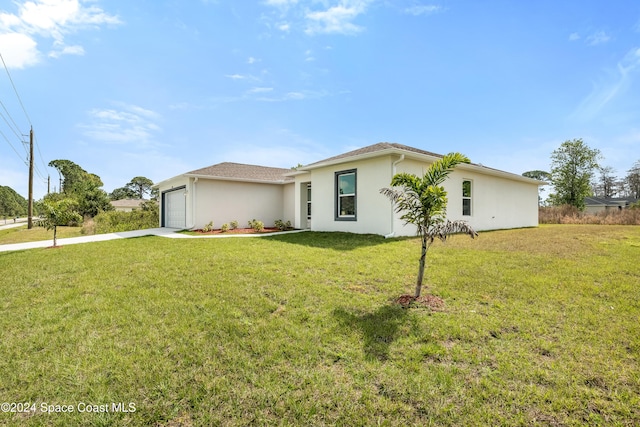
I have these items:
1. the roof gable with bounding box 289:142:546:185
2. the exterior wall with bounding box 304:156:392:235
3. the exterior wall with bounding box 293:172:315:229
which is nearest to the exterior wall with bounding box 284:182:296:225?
the exterior wall with bounding box 293:172:315:229

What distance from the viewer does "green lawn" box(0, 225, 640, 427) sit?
215cm

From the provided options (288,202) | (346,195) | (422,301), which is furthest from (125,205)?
(422,301)

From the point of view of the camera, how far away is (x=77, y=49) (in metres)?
11.5

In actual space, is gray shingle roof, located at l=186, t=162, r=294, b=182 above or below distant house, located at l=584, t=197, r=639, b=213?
above

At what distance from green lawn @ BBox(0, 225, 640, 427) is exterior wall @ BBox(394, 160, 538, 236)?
229 inches

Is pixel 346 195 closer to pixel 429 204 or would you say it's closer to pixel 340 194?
pixel 340 194

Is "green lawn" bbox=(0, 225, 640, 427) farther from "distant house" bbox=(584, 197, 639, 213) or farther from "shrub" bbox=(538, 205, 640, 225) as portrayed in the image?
"distant house" bbox=(584, 197, 639, 213)

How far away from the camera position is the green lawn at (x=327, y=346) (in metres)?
2.15

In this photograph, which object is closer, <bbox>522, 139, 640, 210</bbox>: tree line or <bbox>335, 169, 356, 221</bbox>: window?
<bbox>335, 169, 356, 221</bbox>: window

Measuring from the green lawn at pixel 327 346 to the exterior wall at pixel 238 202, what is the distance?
9.07 metres

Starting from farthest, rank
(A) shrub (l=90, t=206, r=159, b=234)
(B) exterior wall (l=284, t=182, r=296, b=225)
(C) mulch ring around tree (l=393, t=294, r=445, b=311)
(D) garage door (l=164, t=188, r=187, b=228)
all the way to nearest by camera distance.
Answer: (A) shrub (l=90, t=206, r=159, b=234), (B) exterior wall (l=284, t=182, r=296, b=225), (D) garage door (l=164, t=188, r=187, b=228), (C) mulch ring around tree (l=393, t=294, r=445, b=311)

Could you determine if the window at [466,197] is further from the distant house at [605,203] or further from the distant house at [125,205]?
the distant house at [125,205]

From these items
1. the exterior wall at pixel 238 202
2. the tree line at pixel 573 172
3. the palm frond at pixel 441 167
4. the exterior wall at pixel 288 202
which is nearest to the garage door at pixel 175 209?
the exterior wall at pixel 238 202

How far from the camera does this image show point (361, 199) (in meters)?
10.7
